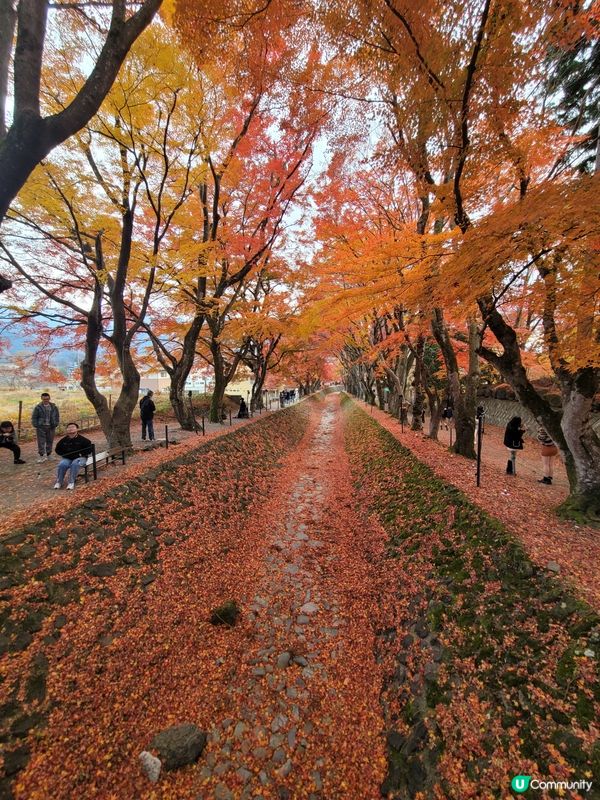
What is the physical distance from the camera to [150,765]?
9.18ft

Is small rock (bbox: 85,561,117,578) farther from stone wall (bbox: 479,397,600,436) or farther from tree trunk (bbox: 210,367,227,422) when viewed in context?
stone wall (bbox: 479,397,600,436)

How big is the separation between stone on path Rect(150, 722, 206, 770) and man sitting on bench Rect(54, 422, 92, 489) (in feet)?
16.0

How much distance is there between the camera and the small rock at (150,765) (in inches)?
108

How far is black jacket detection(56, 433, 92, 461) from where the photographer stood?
6504 mm

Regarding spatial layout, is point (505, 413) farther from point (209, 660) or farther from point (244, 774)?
point (244, 774)

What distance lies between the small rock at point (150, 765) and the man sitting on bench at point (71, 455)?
4.91 m

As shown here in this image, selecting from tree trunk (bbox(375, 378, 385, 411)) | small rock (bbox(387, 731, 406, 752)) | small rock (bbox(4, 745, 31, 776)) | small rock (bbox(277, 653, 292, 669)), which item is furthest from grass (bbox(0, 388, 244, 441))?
small rock (bbox(387, 731, 406, 752))

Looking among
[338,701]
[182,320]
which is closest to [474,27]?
[338,701]

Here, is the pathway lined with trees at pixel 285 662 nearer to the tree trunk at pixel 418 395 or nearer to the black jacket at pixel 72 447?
the black jacket at pixel 72 447

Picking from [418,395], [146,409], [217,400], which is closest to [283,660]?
[146,409]

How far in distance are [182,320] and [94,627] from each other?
12605mm

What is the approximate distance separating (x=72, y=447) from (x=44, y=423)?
3.40 metres

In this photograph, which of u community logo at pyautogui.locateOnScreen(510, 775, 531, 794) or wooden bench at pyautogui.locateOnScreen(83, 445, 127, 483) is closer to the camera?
u community logo at pyautogui.locateOnScreen(510, 775, 531, 794)

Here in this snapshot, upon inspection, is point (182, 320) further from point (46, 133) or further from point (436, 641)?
point (436, 641)
